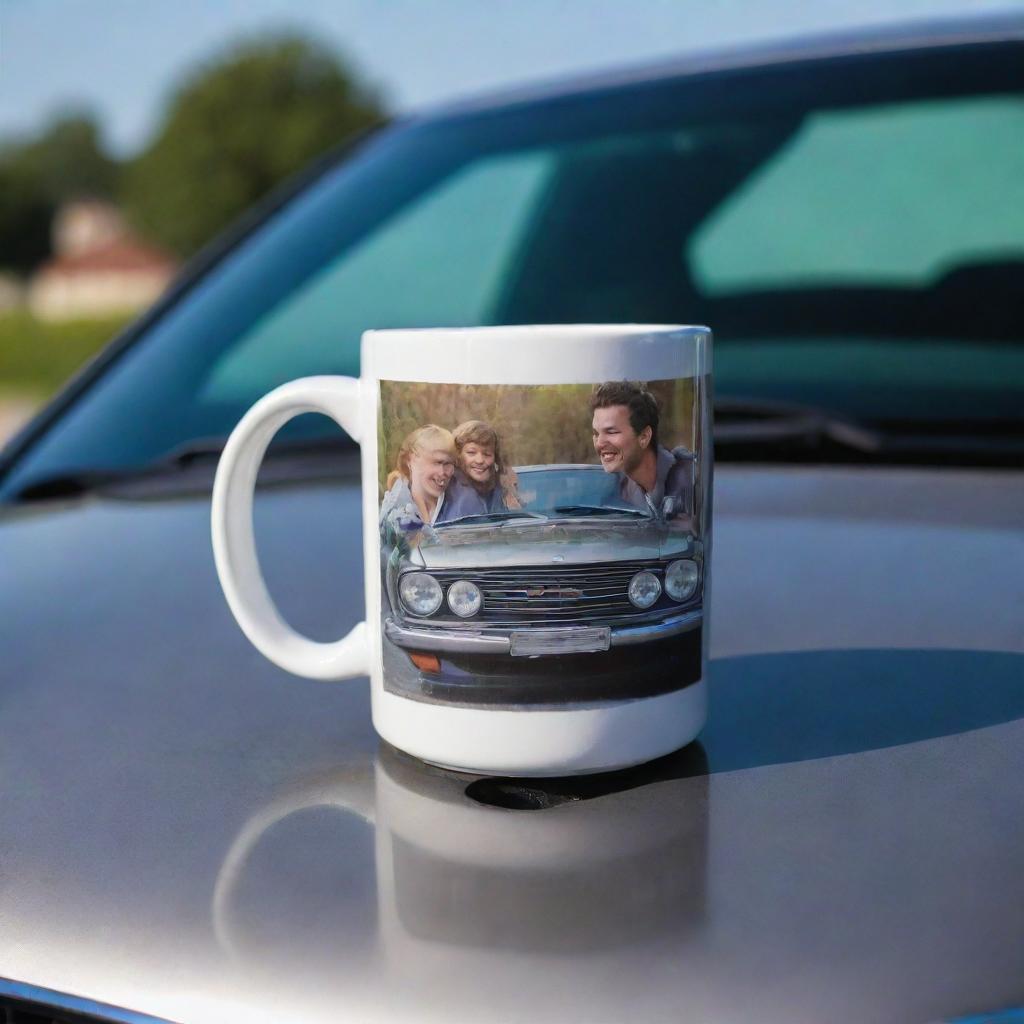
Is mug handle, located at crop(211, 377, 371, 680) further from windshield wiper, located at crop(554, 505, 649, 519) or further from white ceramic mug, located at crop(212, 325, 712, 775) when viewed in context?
windshield wiper, located at crop(554, 505, 649, 519)

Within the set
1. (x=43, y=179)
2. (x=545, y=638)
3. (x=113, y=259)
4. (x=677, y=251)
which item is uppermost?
(x=43, y=179)

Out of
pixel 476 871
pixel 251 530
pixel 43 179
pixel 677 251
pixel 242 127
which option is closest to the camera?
pixel 476 871

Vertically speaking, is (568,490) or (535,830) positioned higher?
(568,490)

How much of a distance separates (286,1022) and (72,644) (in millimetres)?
479

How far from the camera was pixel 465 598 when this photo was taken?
69 centimetres

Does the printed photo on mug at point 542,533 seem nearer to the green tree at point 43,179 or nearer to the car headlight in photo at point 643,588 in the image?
the car headlight in photo at point 643,588

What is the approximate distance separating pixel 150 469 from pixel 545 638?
81cm

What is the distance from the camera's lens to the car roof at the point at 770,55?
1.52 meters

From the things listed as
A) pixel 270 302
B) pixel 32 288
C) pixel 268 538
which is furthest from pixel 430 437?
pixel 32 288

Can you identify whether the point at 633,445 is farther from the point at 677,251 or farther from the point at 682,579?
the point at 677,251

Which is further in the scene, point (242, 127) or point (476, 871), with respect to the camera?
point (242, 127)

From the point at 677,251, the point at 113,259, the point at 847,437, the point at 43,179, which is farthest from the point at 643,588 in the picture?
the point at 43,179

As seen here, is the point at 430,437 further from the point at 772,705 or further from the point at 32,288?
the point at 32,288

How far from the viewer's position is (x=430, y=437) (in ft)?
2.25
